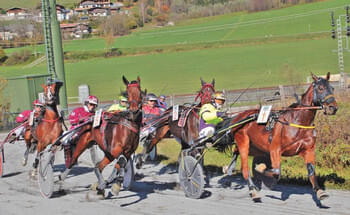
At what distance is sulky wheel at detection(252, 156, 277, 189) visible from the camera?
959cm

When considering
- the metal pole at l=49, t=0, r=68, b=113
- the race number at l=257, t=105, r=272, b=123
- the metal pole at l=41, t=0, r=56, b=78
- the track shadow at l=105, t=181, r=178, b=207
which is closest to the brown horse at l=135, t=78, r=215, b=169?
the track shadow at l=105, t=181, r=178, b=207

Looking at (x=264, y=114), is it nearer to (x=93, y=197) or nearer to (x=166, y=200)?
(x=166, y=200)

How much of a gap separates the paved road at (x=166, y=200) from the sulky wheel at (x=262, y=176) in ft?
0.59

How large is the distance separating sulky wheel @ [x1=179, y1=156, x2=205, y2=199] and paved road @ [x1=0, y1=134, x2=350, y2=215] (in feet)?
0.50

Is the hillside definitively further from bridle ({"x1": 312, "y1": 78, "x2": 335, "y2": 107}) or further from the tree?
bridle ({"x1": 312, "y1": 78, "x2": 335, "y2": 107})

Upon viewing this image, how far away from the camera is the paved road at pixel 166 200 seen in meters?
8.20

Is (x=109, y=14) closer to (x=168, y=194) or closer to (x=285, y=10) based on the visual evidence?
(x=285, y=10)

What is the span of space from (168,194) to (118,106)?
2.97 metres

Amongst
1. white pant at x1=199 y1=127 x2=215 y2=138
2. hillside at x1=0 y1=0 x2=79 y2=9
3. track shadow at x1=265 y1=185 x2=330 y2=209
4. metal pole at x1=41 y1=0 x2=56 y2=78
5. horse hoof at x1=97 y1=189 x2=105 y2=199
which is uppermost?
hillside at x1=0 y1=0 x2=79 y2=9

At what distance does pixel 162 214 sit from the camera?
8.14m

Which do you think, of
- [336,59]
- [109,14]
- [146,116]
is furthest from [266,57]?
[146,116]

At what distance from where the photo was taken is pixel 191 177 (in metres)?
9.23

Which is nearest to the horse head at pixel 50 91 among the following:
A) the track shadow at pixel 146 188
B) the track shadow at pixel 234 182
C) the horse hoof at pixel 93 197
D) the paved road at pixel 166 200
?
the paved road at pixel 166 200

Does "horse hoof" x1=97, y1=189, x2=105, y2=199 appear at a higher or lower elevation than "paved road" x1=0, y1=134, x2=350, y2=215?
higher
